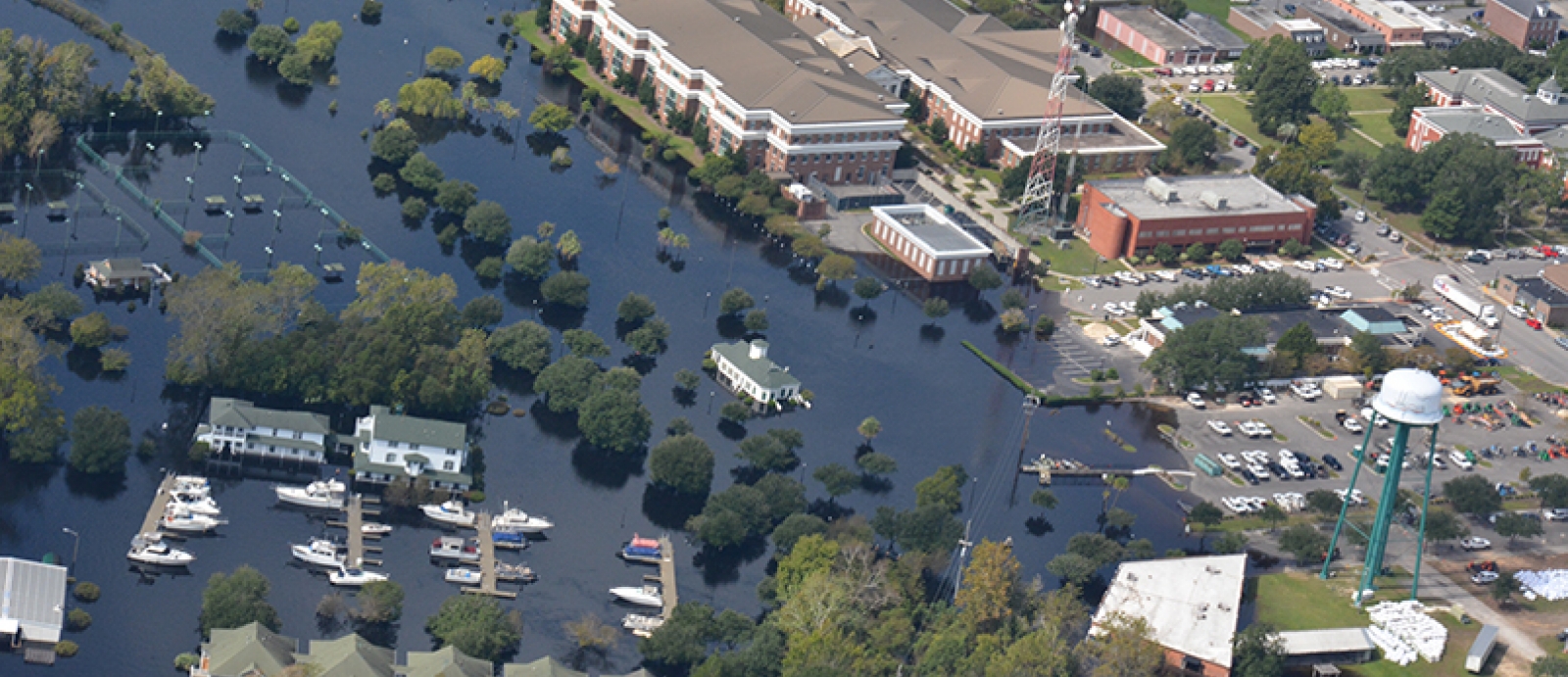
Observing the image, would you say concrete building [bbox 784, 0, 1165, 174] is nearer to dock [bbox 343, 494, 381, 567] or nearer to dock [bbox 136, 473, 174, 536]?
dock [bbox 343, 494, 381, 567]

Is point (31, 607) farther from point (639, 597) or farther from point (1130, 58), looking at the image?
point (1130, 58)

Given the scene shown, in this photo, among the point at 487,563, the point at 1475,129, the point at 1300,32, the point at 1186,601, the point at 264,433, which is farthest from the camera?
the point at 1300,32

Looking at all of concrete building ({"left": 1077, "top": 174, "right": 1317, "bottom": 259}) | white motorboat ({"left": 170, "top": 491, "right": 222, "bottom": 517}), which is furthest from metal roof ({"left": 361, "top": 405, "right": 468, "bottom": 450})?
concrete building ({"left": 1077, "top": 174, "right": 1317, "bottom": 259})

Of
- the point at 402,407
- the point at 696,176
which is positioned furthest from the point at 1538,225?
the point at 402,407

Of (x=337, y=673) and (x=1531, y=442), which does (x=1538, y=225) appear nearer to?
(x=1531, y=442)

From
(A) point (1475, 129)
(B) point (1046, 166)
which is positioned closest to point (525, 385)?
(B) point (1046, 166)
